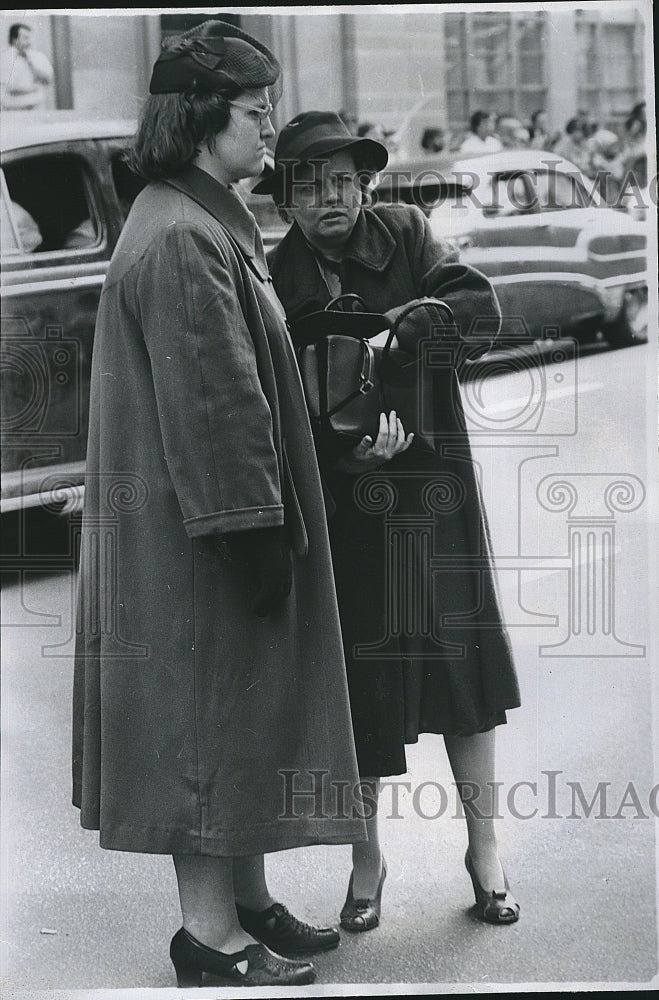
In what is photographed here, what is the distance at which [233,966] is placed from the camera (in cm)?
318

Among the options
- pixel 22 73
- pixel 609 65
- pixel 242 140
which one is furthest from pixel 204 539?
pixel 609 65

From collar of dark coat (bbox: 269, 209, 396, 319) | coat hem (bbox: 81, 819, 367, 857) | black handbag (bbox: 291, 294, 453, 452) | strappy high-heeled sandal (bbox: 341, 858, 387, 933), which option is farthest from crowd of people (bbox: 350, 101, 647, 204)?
strappy high-heeled sandal (bbox: 341, 858, 387, 933)

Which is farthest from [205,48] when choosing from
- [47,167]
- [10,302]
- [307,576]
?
[307,576]

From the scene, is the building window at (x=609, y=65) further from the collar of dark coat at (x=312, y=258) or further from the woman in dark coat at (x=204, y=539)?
the woman in dark coat at (x=204, y=539)

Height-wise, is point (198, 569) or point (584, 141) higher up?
point (584, 141)

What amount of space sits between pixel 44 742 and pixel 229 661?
3.39 ft

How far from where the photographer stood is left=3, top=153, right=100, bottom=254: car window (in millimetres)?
3387

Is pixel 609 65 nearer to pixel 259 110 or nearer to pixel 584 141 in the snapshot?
pixel 584 141

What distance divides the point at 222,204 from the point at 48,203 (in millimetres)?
690

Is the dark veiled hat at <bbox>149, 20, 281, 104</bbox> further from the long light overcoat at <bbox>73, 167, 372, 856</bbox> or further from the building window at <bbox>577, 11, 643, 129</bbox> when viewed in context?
the building window at <bbox>577, 11, 643, 129</bbox>

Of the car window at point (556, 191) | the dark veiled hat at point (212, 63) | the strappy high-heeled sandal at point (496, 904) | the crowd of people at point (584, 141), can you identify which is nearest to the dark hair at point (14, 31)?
Result: the dark veiled hat at point (212, 63)

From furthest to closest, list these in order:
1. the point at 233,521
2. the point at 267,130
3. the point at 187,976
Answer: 1. the point at 187,976
2. the point at 267,130
3. the point at 233,521

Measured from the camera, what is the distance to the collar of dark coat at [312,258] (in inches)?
130

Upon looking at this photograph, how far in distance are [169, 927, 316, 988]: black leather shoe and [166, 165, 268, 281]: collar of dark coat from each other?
160 cm
